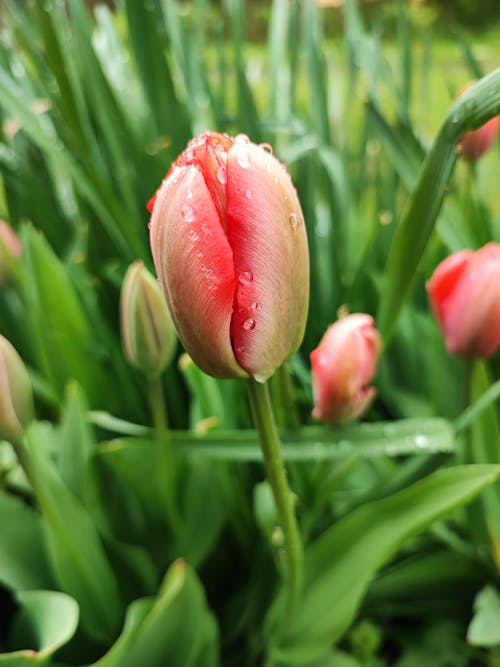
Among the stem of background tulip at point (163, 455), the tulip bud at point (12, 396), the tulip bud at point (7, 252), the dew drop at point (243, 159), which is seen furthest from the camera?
the tulip bud at point (7, 252)

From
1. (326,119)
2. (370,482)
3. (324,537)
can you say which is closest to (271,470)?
(324,537)

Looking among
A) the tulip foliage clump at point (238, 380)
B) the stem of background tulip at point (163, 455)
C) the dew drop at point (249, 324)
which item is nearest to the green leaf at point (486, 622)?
the tulip foliage clump at point (238, 380)

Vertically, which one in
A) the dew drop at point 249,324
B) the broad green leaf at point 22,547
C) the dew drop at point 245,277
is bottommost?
the broad green leaf at point 22,547

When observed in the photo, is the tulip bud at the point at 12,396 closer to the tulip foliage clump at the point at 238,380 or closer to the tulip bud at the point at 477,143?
the tulip foliage clump at the point at 238,380

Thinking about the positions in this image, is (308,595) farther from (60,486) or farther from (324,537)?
(60,486)

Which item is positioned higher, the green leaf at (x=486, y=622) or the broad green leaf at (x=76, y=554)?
the broad green leaf at (x=76, y=554)

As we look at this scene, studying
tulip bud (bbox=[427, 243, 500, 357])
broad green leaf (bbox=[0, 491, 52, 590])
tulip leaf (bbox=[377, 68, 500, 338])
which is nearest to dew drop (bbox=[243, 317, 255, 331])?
tulip leaf (bbox=[377, 68, 500, 338])

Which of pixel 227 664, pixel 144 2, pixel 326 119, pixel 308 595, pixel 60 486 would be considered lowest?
pixel 227 664

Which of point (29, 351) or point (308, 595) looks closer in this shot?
point (308, 595)
